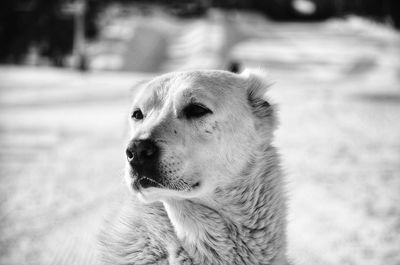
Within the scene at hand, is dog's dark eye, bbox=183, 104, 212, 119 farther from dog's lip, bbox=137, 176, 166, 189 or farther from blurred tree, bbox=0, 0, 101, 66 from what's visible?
blurred tree, bbox=0, 0, 101, 66

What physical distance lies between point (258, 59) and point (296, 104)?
9.74 meters

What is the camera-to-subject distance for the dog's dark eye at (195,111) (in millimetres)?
2271

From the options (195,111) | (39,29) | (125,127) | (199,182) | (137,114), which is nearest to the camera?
(199,182)

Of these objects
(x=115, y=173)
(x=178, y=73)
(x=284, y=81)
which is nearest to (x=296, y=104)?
(x=284, y=81)

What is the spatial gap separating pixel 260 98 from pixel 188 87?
1.84ft

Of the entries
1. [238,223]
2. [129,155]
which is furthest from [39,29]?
[238,223]

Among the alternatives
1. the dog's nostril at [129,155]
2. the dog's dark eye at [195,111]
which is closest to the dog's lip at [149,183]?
the dog's nostril at [129,155]

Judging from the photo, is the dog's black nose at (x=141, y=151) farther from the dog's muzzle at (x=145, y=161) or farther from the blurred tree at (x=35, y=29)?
the blurred tree at (x=35, y=29)

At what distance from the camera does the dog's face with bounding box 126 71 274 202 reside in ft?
6.64

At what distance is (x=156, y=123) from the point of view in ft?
7.06

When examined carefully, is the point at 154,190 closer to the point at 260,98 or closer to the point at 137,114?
the point at 137,114

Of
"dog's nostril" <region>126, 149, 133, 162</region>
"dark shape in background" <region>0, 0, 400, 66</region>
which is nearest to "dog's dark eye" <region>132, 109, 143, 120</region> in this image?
"dog's nostril" <region>126, 149, 133, 162</region>

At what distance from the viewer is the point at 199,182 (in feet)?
6.97

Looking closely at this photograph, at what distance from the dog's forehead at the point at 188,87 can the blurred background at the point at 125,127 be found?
51 cm
